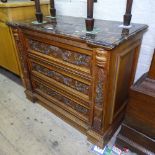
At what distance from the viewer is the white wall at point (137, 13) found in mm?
1115

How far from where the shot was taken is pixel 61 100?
1357 millimetres

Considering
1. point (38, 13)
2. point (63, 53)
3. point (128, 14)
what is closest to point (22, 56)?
point (38, 13)

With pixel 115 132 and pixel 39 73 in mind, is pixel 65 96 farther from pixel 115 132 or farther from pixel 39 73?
pixel 115 132

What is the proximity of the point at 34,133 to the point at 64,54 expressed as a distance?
0.70 metres

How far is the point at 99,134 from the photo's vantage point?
3.79 feet

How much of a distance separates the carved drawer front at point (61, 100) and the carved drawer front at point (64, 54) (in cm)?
29

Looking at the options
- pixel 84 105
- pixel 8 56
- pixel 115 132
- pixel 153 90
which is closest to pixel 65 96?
pixel 84 105

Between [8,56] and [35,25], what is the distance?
765mm

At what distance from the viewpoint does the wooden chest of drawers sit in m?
0.90

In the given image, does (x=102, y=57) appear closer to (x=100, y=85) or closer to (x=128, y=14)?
(x=100, y=85)

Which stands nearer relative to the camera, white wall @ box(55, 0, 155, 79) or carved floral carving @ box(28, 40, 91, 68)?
carved floral carving @ box(28, 40, 91, 68)

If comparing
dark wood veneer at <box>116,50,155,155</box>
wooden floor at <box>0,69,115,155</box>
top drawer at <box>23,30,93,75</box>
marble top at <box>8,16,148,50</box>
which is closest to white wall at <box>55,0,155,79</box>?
marble top at <box>8,16,148,50</box>

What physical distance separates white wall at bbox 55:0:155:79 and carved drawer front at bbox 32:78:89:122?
0.55 m

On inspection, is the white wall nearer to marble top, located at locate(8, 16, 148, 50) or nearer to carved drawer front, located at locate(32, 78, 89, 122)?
marble top, located at locate(8, 16, 148, 50)
